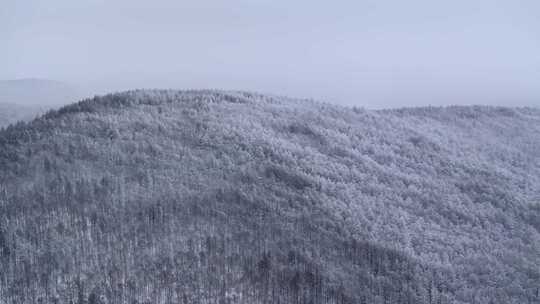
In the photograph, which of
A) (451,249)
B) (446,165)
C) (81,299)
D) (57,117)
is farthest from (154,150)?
(446,165)

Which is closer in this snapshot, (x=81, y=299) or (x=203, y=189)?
(x=81, y=299)

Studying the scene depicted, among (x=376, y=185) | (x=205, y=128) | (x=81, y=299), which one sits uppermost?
(x=205, y=128)

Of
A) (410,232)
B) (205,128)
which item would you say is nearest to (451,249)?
(410,232)

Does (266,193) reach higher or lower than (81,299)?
higher

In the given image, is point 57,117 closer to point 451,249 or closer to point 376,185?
point 376,185

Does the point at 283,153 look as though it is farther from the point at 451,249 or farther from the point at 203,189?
the point at 451,249

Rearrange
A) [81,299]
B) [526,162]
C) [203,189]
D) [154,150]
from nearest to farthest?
[81,299] → [203,189] → [154,150] → [526,162]

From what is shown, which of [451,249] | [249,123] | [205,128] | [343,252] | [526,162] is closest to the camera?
[343,252]
